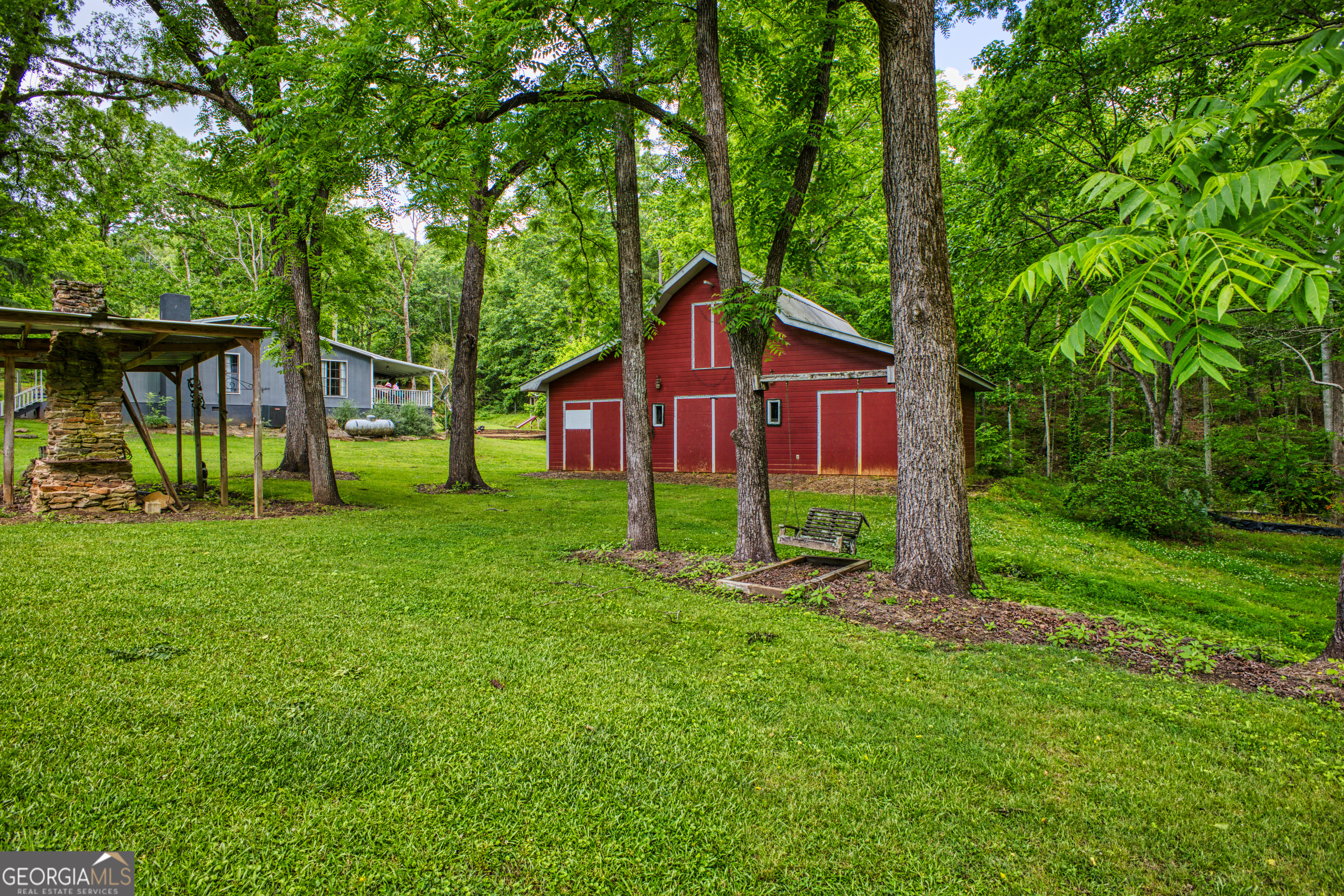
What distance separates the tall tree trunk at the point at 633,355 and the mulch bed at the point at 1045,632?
4.64ft

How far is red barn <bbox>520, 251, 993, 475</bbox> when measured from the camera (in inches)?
656

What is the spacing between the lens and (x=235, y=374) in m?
25.9

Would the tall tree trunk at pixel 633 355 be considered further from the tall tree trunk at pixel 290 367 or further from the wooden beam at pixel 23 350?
the wooden beam at pixel 23 350

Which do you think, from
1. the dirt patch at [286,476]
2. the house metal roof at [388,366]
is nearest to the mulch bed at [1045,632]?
the dirt patch at [286,476]

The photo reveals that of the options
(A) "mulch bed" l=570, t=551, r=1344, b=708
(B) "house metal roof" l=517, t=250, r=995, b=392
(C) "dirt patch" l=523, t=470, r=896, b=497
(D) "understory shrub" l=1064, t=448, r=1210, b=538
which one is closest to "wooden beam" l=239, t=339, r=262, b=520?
(A) "mulch bed" l=570, t=551, r=1344, b=708

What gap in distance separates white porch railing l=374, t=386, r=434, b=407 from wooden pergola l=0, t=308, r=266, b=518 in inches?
718

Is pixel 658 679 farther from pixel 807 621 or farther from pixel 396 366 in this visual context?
pixel 396 366

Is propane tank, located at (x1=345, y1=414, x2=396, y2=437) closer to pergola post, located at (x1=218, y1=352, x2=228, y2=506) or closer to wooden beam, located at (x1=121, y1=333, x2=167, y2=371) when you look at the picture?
wooden beam, located at (x1=121, y1=333, x2=167, y2=371)

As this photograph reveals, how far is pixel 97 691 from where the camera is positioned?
3.28 meters

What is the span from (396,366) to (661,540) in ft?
89.2

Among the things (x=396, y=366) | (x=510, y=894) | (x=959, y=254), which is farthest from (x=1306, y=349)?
(x=396, y=366)

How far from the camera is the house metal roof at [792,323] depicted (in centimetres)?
1614

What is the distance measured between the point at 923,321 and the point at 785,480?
11.0 m

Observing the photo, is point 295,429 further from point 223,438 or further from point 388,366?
point 388,366
